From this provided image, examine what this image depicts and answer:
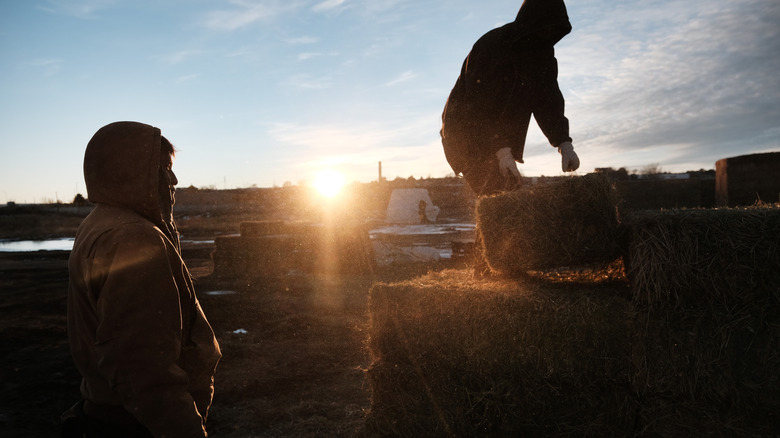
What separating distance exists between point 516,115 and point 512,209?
3.28 feet

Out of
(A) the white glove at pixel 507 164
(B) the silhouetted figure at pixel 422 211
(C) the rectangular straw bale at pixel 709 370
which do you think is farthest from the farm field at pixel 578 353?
(B) the silhouetted figure at pixel 422 211

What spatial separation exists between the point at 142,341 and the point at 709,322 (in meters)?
2.46

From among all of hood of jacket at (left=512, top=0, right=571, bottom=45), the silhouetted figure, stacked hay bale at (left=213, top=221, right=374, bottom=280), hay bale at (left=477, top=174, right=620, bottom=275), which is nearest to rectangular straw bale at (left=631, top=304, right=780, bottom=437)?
hay bale at (left=477, top=174, right=620, bottom=275)

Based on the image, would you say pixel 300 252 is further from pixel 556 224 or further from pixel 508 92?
pixel 556 224

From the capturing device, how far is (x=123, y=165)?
142 centimetres

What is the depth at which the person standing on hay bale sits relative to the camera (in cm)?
318

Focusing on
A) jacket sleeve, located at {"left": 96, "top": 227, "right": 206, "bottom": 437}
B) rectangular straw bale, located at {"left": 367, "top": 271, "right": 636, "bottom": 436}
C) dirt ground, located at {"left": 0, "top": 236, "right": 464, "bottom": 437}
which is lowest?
dirt ground, located at {"left": 0, "top": 236, "right": 464, "bottom": 437}

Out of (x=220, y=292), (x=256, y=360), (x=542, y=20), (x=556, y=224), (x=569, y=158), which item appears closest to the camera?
(x=556, y=224)

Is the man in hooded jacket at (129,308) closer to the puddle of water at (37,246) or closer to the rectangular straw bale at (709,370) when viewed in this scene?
the rectangular straw bale at (709,370)

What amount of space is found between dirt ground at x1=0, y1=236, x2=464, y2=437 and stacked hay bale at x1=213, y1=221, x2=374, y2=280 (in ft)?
5.05

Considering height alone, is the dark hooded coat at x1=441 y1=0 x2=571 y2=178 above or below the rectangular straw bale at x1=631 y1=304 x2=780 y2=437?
above

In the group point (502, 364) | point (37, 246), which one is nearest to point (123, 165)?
point (502, 364)

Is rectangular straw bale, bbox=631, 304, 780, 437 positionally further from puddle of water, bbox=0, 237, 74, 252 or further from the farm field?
puddle of water, bbox=0, 237, 74, 252

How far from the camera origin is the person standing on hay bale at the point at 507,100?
3184 millimetres
